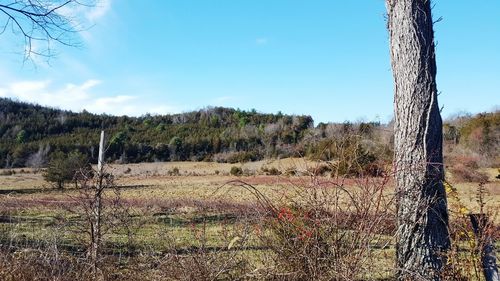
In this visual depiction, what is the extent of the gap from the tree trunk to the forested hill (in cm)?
4396

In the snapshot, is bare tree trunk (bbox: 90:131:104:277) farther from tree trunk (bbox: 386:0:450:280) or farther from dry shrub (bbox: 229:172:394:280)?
tree trunk (bbox: 386:0:450:280)

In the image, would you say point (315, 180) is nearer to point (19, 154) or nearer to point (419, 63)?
point (419, 63)

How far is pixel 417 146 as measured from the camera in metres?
5.05

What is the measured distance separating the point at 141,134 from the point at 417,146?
247 feet

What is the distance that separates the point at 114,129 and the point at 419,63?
82.3 meters

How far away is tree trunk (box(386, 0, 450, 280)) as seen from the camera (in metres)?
4.87

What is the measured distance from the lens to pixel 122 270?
17.2 feet

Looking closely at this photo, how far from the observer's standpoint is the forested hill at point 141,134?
60.8 meters

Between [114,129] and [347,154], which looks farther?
[114,129]

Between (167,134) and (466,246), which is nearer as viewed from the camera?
(466,246)

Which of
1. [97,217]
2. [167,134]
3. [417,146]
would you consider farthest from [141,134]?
[417,146]

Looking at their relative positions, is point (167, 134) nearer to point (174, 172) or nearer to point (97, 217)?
point (174, 172)

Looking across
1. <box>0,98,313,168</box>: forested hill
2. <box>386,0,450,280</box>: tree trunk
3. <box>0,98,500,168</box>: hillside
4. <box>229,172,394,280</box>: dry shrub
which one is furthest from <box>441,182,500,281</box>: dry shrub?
<box>0,98,313,168</box>: forested hill

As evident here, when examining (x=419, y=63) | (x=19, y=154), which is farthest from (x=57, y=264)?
(x=19, y=154)
